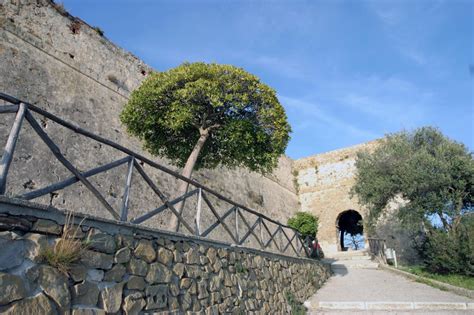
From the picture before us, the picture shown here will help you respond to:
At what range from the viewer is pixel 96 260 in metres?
2.85

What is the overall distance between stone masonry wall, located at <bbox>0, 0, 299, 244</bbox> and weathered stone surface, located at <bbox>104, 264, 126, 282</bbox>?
3.92m

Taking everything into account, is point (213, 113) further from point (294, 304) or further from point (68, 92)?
point (294, 304)

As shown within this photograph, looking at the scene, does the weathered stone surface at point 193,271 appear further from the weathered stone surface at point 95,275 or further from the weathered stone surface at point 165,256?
the weathered stone surface at point 95,275

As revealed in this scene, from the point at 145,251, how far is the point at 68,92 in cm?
679

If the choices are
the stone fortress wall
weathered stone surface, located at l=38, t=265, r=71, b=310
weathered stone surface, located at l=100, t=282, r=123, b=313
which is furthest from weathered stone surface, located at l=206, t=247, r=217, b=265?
the stone fortress wall

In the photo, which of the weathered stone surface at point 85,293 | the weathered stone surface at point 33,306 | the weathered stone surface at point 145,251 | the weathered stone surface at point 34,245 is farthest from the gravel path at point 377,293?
the weathered stone surface at point 34,245

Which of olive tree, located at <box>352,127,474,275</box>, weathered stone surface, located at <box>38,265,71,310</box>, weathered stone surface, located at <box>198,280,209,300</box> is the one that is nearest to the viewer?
weathered stone surface, located at <box>38,265,71,310</box>

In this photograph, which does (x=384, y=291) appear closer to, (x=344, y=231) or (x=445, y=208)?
(x=445, y=208)

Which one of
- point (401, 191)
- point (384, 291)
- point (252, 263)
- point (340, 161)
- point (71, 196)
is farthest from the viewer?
point (340, 161)

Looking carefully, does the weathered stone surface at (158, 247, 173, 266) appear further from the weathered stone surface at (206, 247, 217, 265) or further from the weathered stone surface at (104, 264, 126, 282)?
the weathered stone surface at (206, 247, 217, 265)

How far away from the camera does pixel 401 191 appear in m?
12.7

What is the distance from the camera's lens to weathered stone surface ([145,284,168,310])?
3332mm

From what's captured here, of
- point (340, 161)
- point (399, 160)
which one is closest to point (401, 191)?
point (399, 160)

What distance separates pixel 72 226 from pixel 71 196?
17.4 feet
